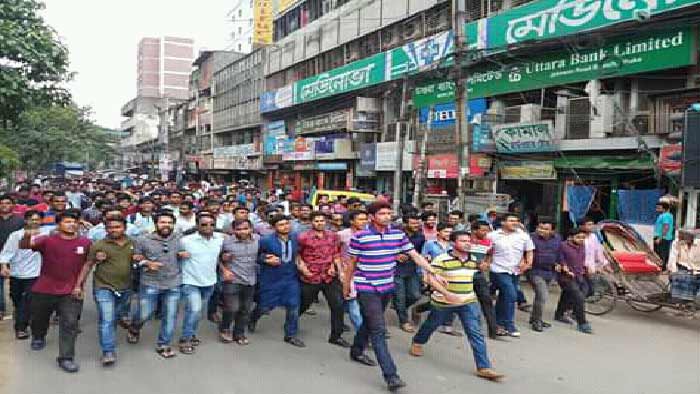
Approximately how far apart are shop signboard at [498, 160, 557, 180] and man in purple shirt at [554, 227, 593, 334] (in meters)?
8.35

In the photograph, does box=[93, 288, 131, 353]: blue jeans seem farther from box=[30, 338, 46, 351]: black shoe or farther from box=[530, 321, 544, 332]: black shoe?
box=[530, 321, 544, 332]: black shoe

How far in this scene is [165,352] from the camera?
5.99 m

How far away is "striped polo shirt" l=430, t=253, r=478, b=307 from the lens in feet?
18.4

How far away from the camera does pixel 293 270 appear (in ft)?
21.8

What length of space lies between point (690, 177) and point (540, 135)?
663 centimetres

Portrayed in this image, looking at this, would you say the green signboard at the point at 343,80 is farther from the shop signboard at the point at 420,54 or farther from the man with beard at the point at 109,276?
the man with beard at the point at 109,276

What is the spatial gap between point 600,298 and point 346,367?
15.2ft

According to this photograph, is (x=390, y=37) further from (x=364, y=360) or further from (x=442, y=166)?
(x=364, y=360)

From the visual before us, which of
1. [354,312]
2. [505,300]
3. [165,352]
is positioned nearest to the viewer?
[165,352]

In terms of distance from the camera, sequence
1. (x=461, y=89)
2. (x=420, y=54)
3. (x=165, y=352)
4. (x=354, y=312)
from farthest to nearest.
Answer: (x=420, y=54) < (x=461, y=89) < (x=354, y=312) < (x=165, y=352)

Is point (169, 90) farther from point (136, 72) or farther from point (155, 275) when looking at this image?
point (155, 275)

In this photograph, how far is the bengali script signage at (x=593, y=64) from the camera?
12906mm

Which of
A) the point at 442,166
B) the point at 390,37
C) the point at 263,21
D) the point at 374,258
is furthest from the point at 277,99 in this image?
the point at 374,258

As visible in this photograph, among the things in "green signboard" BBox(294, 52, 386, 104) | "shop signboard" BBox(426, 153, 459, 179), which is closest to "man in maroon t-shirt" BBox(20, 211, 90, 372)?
"shop signboard" BBox(426, 153, 459, 179)
